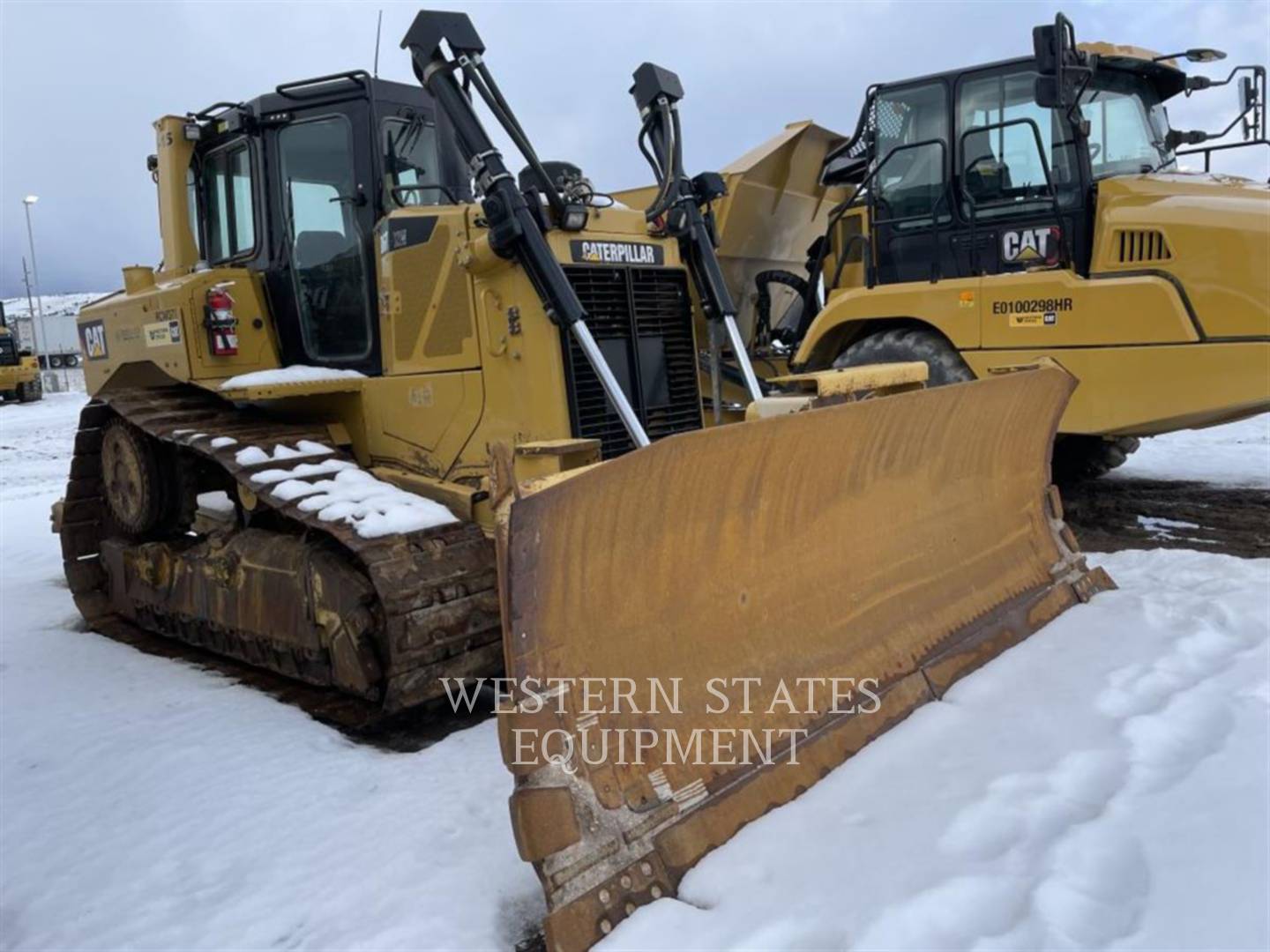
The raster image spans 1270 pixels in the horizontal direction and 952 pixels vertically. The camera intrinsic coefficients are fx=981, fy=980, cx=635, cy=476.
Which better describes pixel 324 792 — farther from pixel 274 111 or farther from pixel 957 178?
pixel 957 178

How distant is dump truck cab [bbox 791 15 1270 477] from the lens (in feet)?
18.5

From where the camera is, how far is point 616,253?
4664 millimetres

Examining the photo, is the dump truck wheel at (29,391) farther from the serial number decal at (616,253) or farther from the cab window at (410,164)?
the serial number decal at (616,253)

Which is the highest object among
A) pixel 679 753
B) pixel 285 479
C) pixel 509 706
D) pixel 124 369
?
pixel 124 369

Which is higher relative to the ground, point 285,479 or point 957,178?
point 957,178

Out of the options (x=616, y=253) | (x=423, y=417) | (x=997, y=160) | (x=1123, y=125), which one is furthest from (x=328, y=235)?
(x=1123, y=125)

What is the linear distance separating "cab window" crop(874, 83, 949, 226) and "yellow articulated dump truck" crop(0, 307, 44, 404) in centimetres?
2792

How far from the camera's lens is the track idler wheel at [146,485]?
5277mm

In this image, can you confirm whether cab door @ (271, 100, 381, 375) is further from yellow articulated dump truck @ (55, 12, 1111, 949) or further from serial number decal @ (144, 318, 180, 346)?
serial number decal @ (144, 318, 180, 346)

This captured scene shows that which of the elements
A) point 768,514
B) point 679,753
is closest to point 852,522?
point 768,514

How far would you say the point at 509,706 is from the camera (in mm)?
2430

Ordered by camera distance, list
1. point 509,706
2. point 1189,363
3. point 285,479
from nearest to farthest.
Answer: point 509,706
point 285,479
point 1189,363

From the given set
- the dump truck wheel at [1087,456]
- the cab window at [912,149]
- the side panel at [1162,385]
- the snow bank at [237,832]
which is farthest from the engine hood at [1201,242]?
the snow bank at [237,832]

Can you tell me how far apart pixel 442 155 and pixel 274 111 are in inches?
34.4
